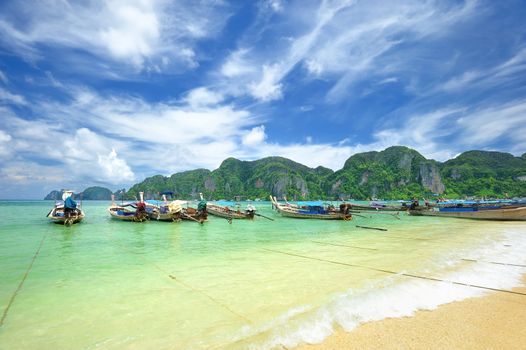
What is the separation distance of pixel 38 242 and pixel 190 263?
12.8 m

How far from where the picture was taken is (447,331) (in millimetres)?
4281

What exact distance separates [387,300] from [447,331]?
5.56ft

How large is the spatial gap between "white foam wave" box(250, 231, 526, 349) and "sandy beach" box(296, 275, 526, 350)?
26cm

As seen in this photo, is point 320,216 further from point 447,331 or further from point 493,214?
point 447,331

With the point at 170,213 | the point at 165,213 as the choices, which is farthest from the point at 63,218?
the point at 170,213

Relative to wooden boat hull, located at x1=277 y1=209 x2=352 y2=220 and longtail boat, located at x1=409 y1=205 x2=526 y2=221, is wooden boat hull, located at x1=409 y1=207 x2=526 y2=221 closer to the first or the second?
longtail boat, located at x1=409 y1=205 x2=526 y2=221

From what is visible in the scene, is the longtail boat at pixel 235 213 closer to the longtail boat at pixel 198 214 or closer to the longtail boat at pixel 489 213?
the longtail boat at pixel 198 214

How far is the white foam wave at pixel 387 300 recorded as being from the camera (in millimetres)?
4516

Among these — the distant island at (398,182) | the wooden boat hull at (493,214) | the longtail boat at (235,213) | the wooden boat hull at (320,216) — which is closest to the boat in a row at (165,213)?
the longtail boat at (235,213)

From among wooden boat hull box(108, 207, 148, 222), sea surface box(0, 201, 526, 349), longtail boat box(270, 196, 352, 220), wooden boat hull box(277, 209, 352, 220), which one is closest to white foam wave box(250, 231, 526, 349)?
sea surface box(0, 201, 526, 349)

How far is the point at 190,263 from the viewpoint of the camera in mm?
10836

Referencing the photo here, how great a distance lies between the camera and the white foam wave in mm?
4516

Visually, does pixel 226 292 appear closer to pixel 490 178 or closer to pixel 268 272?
pixel 268 272

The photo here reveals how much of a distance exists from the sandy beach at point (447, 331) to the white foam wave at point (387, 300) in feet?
0.84
